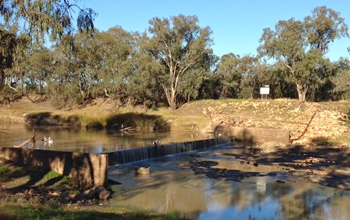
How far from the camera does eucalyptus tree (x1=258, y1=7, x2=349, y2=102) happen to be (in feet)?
141

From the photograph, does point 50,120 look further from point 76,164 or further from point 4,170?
point 76,164

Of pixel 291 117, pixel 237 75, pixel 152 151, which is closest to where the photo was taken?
pixel 152 151

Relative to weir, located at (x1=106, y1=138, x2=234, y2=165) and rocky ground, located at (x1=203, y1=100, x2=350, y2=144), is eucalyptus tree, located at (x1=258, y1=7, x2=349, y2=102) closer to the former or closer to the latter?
rocky ground, located at (x1=203, y1=100, x2=350, y2=144)

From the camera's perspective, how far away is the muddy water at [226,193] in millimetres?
11539

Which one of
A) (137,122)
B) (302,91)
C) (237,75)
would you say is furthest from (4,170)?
(237,75)

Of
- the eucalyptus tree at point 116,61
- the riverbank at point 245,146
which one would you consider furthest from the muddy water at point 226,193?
the eucalyptus tree at point 116,61

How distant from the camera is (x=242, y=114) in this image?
130 ft

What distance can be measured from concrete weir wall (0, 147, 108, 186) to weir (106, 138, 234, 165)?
4.68 m

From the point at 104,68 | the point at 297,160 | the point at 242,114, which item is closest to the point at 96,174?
the point at 297,160

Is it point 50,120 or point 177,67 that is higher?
point 177,67

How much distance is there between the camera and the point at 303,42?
4372 cm

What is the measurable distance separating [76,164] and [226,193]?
18.1ft

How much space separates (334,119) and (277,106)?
7.47m

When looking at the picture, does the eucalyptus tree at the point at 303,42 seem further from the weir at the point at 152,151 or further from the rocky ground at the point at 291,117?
the weir at the point at 152,151
